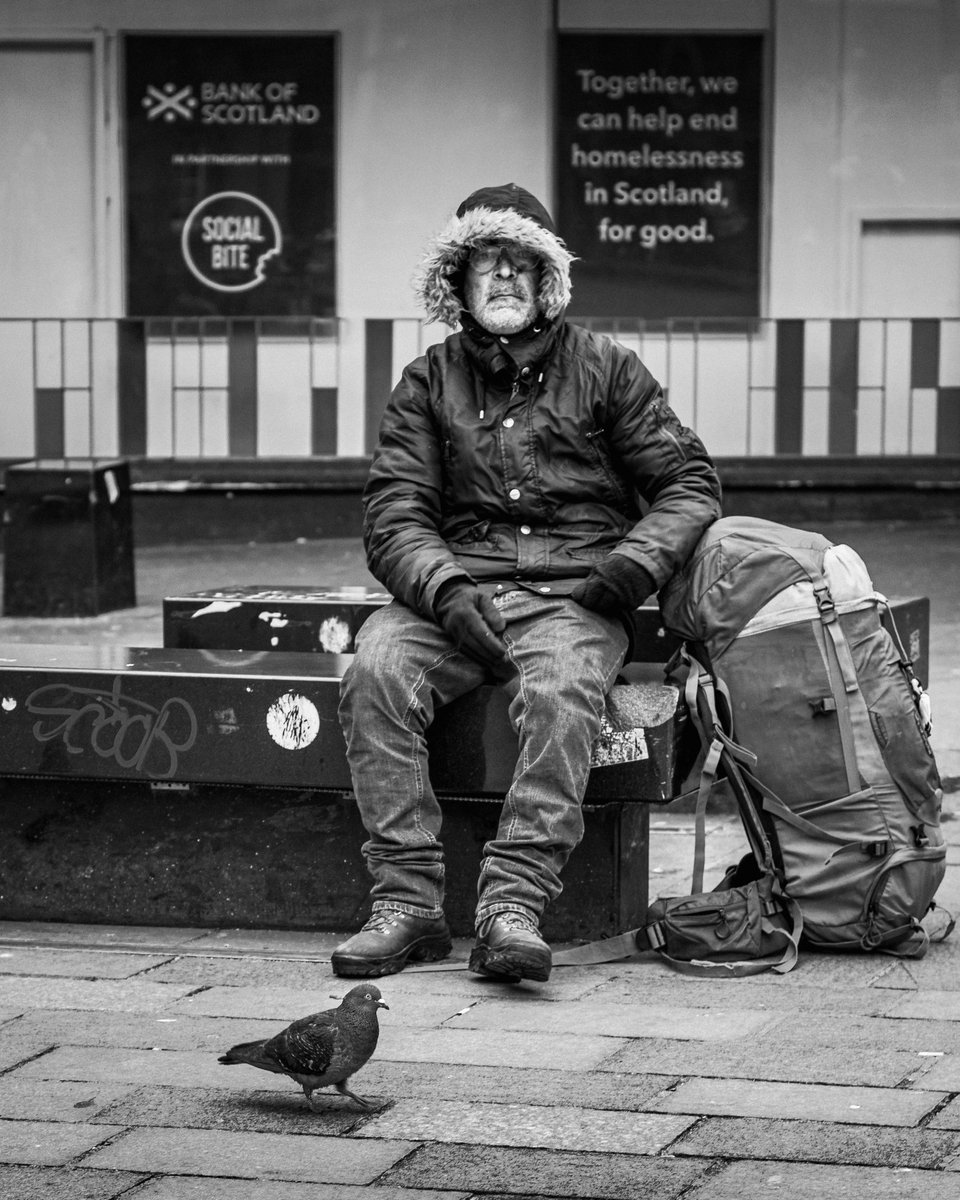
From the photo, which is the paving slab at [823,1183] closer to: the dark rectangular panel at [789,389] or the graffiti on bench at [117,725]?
the graffiti on bench at [117,725]

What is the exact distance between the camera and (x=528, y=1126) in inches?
136

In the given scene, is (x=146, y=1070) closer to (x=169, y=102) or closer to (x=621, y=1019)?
(x=621, y=1019)

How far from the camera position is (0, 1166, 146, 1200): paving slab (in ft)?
10.4

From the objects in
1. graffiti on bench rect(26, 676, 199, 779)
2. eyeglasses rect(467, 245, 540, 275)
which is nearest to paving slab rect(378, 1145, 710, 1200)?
graffiti on bench rect(26, 676, 199, 779)

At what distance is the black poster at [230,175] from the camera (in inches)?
500

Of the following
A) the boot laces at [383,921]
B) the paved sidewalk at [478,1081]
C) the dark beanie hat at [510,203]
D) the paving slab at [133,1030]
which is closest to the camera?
the paved sidewalk at [478,1081]

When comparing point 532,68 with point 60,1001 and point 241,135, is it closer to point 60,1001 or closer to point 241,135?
point 241,135

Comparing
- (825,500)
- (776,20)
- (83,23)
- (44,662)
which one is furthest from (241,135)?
(44,662)

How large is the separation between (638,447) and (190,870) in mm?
1435

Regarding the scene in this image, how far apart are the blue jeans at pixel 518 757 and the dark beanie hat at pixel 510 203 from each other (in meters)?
1.01

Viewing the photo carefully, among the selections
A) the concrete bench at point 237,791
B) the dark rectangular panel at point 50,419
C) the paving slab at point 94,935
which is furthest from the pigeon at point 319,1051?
the dark rectangular panel at point 50,419

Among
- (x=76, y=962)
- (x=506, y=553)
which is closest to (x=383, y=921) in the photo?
(x=76, y=962)

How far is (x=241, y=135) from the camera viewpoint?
12750 mm

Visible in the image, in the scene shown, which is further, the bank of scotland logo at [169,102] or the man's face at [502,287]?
the bank of scotland logo at [169,102]
